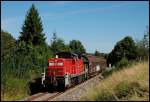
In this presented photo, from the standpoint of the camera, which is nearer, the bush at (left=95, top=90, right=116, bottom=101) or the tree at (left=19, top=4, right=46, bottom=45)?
the bush at (left=95, top=90, right=116, bottom=101)

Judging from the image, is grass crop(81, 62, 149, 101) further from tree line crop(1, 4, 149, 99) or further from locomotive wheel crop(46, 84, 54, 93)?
locomotive wheel crop(46, 84, 54, 93)

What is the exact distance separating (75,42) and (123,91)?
116919mm

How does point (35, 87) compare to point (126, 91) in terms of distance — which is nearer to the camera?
point (126, 91)

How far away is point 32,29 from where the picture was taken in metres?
70.4

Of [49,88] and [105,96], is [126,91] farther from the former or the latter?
[49,88]

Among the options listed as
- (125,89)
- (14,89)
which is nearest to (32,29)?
(14,89)

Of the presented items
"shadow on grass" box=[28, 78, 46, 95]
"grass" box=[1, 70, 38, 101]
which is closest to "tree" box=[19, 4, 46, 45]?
"shadow on grass" box=[28, 78, 46, 95]

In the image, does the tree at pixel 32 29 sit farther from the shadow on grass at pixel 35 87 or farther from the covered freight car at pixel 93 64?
the shadow on grass at pixel 35 87

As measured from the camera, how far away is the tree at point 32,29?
69.4m

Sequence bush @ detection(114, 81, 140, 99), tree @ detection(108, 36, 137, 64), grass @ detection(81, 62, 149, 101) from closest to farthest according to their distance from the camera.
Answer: grass @ detection(81, 62, 149, 101) → bush @ detection(114, 81, 140, 99) → tree @ detection(108, 36, 137, 64)

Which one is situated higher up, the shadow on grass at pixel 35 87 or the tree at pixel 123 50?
the tree at pixel 123 50

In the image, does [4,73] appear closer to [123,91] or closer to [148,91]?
[123,91]

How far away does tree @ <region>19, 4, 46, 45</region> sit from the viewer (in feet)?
228

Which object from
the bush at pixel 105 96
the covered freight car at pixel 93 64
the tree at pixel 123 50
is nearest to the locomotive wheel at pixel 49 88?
the bush at pixel 105 96
